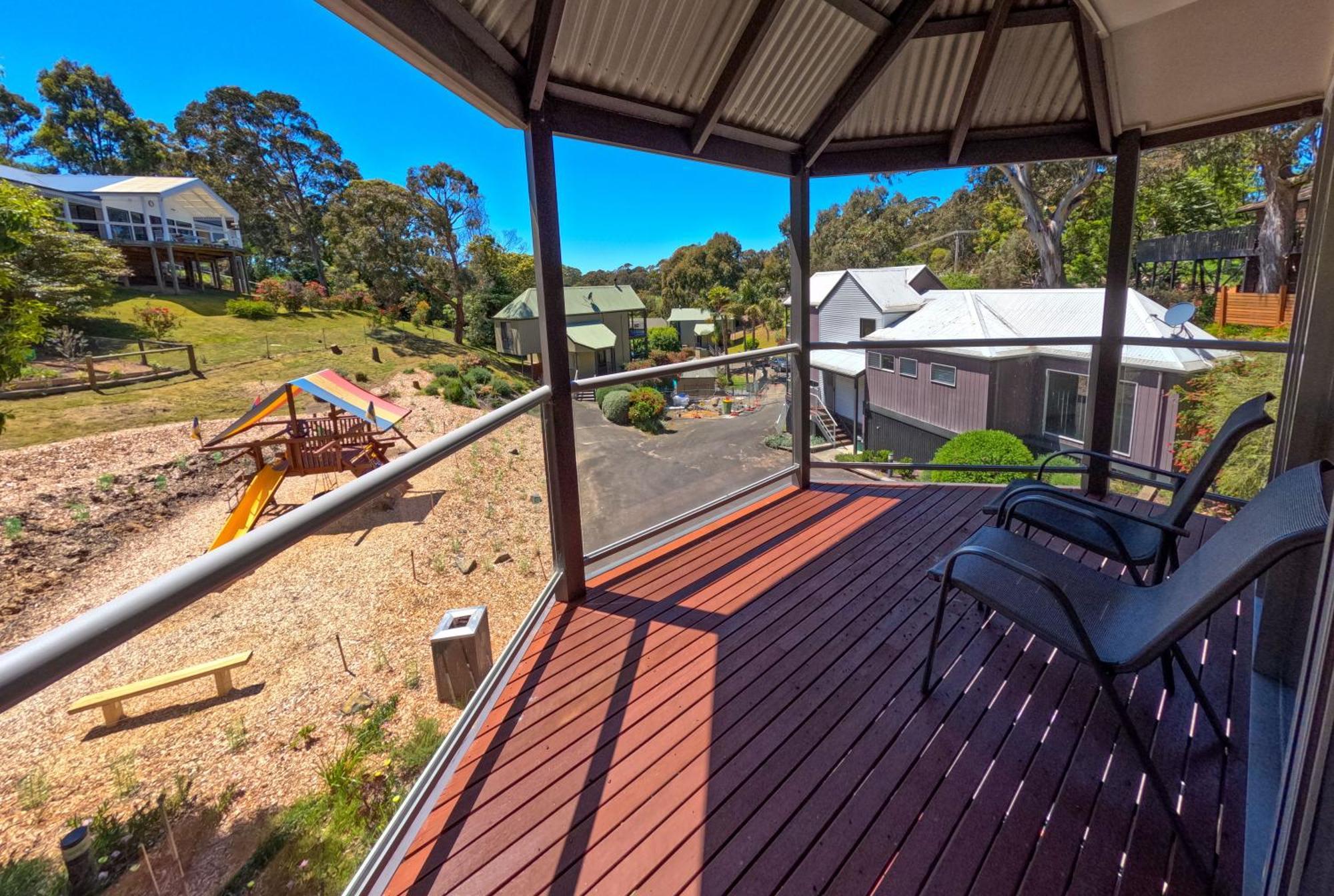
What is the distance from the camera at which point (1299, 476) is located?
1.53 meters

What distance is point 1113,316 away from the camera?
148 inches

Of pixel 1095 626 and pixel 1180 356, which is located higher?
pixel 1180 356

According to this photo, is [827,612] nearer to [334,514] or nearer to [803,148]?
[334,514]

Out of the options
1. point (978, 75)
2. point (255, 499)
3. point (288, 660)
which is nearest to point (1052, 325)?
point (978, 75)

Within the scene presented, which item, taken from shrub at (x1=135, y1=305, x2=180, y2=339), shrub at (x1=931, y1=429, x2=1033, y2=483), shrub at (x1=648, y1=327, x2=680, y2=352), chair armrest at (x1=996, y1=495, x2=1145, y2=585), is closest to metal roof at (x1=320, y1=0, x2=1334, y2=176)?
shrub at (x1=931, y1=429, x2=1033, y2=483)

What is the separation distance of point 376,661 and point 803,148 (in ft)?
12.3

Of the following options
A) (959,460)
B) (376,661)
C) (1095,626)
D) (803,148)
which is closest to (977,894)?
(1095,626)

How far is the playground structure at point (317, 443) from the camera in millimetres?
10719

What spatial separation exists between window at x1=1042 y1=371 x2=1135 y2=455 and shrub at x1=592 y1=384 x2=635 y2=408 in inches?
Answer: 127

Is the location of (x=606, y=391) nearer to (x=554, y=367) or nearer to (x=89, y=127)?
(x=554, y=367)

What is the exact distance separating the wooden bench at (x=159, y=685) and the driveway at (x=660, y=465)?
1592mm

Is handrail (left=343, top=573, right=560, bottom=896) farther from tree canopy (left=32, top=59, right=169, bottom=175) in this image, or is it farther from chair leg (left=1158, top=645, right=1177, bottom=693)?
tree canopy (left=32, top=59, right=169, bottom=175)

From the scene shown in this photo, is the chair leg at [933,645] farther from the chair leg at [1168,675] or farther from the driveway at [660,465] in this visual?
the driveway at [660,465]

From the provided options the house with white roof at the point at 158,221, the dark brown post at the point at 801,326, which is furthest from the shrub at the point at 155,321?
the dark brown post at the point at 801,326
